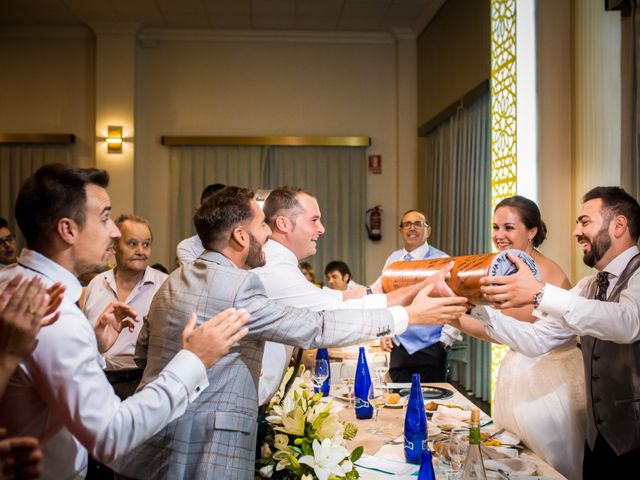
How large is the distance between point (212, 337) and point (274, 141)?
19.5ft

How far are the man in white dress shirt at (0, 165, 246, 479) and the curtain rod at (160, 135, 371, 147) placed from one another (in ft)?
18.9

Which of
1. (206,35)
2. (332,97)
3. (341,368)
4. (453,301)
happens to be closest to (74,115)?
(206,35)

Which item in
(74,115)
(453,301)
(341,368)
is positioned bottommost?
(341,368)

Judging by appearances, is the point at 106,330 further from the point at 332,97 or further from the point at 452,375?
the point at 332,97

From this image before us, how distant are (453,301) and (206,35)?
6205 mm

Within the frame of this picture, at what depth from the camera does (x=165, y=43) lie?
23.6ft

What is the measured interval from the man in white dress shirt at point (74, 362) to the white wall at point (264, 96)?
5865 mm

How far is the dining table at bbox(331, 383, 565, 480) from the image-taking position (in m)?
1.65

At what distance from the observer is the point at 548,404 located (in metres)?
2.06

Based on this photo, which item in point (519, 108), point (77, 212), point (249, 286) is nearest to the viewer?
point (77, 212)

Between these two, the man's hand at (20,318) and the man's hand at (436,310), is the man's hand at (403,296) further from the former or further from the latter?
the man's hand at (20,318)

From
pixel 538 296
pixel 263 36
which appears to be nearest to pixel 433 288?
pixel 538 296

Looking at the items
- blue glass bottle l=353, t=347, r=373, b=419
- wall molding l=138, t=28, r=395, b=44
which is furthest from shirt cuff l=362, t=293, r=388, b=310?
wall molding l=138, t=28, r=395, b=44

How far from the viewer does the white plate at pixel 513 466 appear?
5.32ft
